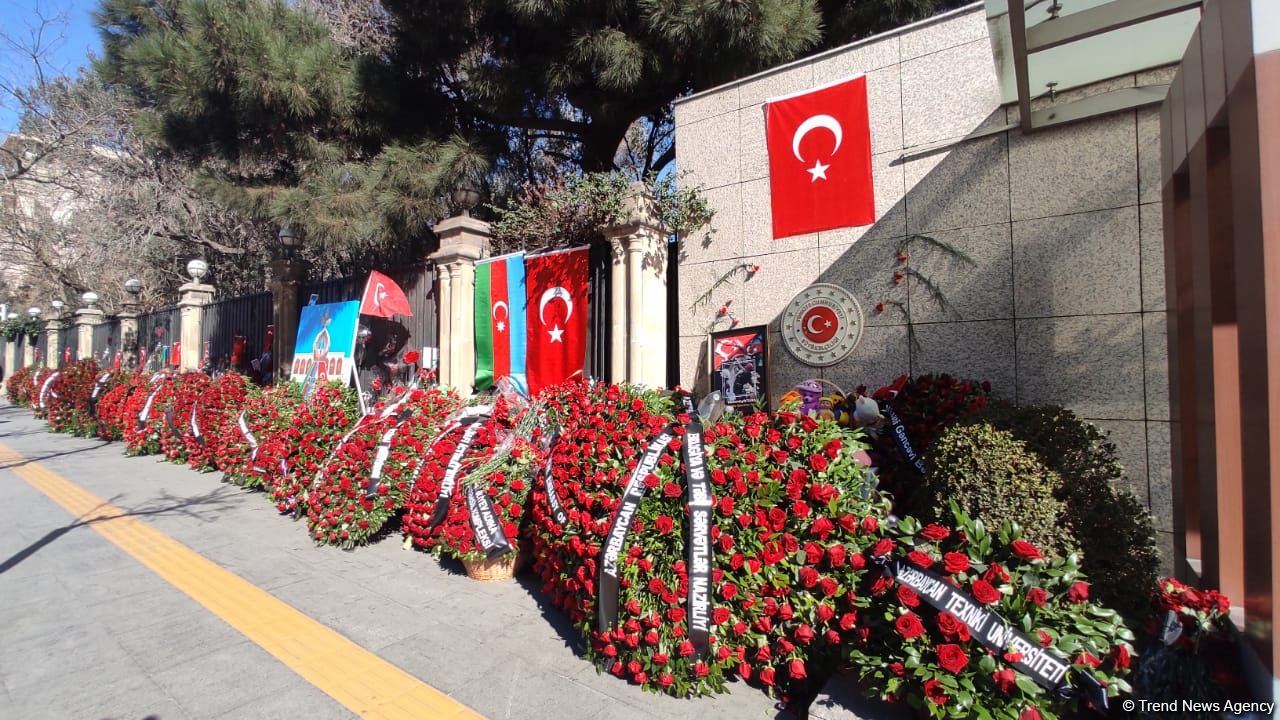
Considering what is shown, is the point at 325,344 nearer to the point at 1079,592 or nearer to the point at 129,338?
the point at 1079,592

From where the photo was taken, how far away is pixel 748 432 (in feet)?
10.9

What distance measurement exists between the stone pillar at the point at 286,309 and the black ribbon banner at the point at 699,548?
401 inches

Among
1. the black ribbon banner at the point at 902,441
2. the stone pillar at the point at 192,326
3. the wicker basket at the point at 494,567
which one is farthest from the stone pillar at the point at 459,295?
the stone pillar at the point at 192,326

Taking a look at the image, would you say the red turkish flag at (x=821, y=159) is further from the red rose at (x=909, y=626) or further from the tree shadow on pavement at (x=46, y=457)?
the tree shadow on pavement at (x=46, y=457)

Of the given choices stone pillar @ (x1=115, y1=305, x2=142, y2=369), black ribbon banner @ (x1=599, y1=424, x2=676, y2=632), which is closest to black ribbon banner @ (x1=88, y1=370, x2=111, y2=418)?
stone pillar @ (x1=115, y1=305, x2=142, y2=369)

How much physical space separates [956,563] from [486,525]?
302cm

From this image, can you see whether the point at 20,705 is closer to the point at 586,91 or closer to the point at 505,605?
the point at 505,605

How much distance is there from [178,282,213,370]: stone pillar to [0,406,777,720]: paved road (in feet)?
27.1

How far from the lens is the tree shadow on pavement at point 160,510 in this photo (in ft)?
20.0

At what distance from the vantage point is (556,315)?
24.9ft

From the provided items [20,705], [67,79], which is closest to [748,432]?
[20,705]

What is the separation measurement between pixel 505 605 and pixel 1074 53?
5163 millimetres

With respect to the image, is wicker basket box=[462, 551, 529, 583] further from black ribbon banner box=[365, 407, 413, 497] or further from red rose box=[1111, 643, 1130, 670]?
red rose box=[1111, 643, 1130, 670]

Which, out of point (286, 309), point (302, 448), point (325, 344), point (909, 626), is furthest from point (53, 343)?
point (909, 626)
